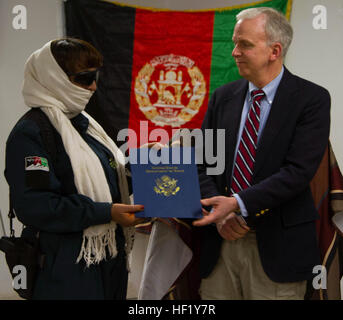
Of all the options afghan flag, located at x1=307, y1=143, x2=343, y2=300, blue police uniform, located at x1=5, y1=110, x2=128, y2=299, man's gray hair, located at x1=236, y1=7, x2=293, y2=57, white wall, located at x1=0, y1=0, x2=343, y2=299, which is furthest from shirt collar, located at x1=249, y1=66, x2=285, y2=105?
white wall, located at x1=0, y1=0, x2=343, y2=299

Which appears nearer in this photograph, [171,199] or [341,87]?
[171,199]

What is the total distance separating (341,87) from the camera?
3.26m

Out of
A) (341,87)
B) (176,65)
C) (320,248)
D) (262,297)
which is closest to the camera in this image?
(262,297)

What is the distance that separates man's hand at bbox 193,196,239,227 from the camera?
68.1 inches

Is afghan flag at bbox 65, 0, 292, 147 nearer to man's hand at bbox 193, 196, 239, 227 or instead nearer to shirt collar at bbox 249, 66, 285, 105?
shirt collar at bbox 249, 66, 285, 105

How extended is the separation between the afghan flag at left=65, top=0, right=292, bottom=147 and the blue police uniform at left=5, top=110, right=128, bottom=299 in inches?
67.9

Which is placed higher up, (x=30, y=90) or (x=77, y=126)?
(x=30, y=90)

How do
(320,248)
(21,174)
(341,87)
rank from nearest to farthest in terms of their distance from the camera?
(21,174) → (320,248) → (341,87)

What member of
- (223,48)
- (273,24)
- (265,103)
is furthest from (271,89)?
(223,48)

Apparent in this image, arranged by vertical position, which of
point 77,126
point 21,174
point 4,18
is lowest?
point 21,174

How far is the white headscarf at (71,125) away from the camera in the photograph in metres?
1.75

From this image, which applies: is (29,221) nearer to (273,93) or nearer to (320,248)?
(273,93)

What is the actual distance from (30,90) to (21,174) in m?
0.35
